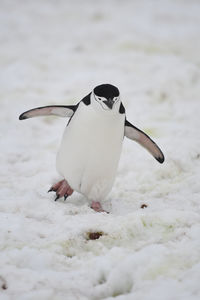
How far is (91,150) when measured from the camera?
2.51 meters

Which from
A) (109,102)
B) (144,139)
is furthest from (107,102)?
(144,139)

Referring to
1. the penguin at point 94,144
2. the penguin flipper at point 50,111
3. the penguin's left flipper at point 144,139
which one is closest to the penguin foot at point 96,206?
the penguin at point 94,144

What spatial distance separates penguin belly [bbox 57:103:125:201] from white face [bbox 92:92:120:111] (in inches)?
2.4

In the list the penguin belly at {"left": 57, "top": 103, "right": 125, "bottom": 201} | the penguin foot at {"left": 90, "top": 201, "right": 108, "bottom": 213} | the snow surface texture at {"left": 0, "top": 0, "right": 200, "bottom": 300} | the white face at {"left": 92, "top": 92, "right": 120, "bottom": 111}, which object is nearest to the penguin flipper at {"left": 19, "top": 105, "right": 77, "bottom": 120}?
the penguin belly at {"left": 57, "top": 103, "right": 125, "bottom": 201}

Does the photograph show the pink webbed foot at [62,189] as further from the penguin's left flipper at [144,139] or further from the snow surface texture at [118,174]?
the penguin's left flipper at [144,139]

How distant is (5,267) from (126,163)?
6.27 ft

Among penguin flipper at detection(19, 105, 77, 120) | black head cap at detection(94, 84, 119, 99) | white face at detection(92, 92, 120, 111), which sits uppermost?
black head cap at detection(94, 84, 119, 99)

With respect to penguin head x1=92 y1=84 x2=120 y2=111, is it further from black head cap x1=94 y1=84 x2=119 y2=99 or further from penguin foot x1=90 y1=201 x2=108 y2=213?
penguin foot x1=90 y1=201 x2=108 y2=213

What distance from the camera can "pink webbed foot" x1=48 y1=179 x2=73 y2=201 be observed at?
2.72 metres

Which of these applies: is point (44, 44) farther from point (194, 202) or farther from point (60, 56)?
point (194, 202)

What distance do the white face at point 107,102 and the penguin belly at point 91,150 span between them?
6cm

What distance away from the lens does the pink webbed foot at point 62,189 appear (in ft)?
8.91

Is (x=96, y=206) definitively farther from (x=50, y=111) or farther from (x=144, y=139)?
(x=50, y=111)

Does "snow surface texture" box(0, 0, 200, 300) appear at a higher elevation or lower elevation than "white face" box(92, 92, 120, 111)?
lower
